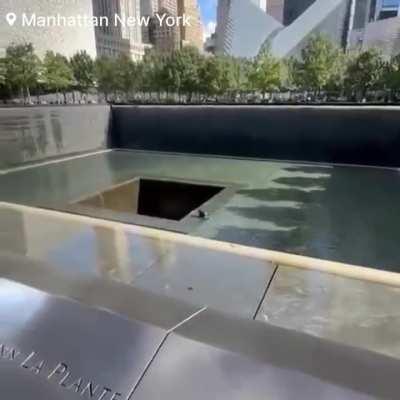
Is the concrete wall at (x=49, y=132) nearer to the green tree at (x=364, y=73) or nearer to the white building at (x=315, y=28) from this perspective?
the green tree at (x=364, y=73)

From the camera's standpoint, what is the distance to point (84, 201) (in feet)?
11.7

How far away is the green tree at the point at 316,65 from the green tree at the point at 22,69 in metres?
12.7

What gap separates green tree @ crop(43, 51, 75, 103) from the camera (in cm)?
1836

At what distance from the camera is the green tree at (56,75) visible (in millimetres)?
18359

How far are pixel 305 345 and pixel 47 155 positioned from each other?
5.48m

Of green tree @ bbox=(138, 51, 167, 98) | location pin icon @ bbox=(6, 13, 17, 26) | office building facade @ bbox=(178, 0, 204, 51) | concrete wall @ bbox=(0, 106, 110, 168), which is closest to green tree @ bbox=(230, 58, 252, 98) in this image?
office building facade @ bbox=(178, 0, 204, 51)

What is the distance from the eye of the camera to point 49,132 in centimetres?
565

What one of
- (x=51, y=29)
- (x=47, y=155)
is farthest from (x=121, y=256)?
(x=51, y=29)

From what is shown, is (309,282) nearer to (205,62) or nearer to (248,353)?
(248,353)

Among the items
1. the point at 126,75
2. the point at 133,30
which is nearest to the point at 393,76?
the point at 133,30

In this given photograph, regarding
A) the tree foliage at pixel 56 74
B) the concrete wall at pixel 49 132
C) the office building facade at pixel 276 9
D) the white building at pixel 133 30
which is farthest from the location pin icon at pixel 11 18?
the concrete wall at pixel 49 132

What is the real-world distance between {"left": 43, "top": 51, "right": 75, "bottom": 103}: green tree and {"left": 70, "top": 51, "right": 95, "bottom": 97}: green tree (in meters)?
0.37

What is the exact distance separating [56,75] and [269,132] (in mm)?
16362

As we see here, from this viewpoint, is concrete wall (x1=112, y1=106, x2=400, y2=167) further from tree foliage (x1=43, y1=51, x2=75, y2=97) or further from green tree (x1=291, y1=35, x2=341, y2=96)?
tree foliage (x1=43, y1=51, x2=75, y2=97)
